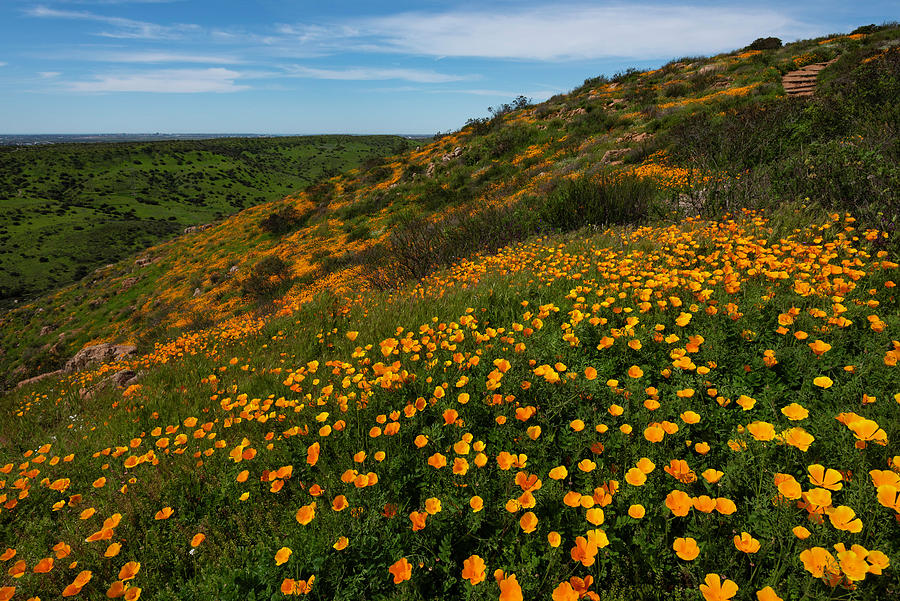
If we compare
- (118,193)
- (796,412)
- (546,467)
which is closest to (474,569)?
(546,467)

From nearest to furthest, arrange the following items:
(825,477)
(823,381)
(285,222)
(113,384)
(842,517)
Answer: (842,517), (825,477), (823,381), (113,384), (285,222)

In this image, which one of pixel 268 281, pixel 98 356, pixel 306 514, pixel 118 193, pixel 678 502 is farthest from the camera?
pixel 118 193

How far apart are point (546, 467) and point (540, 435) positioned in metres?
0.24

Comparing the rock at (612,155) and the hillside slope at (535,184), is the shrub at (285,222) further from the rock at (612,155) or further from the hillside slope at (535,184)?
the rock at (612,155)

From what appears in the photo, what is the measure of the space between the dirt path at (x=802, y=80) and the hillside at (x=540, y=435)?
910 cm

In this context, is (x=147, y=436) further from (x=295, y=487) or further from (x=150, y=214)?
(x=150, y=214)

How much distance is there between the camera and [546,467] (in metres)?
2.26

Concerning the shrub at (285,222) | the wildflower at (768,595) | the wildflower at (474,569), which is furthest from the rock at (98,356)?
the shrub at (285,222)

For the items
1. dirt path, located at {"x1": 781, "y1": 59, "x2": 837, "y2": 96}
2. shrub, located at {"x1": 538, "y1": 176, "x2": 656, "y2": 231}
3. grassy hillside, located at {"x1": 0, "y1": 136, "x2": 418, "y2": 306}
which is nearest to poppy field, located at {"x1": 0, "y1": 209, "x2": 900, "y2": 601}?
shrub, located at {"x1": 538, "y1": 176, "x2": 656, "y2": 231}

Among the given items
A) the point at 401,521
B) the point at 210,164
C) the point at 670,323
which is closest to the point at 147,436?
the point at 401,521

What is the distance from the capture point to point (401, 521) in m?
2.09

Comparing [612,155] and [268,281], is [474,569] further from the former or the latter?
[268,281]

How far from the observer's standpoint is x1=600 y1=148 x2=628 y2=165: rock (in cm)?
1254

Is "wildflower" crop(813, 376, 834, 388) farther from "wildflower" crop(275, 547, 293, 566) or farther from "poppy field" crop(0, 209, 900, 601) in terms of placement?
"wildflower" crop(275, 547, 293, 566)
